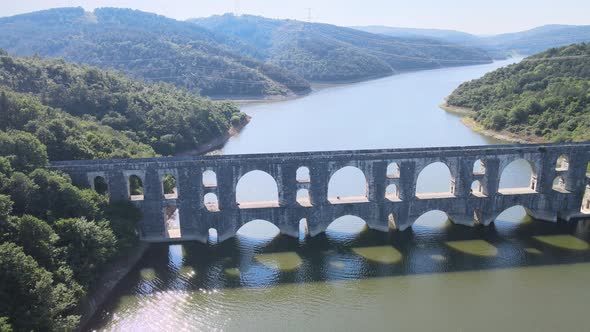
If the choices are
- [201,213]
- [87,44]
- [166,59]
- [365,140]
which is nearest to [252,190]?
[201,213]

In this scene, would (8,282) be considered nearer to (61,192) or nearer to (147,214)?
(61,192)

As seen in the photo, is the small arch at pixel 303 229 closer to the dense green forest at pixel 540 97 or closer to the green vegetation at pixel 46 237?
the green vegetation at pixel 46 237

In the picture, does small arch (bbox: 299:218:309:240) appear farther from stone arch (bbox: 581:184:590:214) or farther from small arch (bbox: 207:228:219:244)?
stone arch (bbox: 581:184:590:214)

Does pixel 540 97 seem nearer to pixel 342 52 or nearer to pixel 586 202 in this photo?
pixel 586 202

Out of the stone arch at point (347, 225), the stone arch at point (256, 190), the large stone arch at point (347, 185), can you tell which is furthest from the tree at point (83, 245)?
the large stone arch at point (347, 185)

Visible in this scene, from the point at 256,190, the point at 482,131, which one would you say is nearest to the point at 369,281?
the point at 256,190

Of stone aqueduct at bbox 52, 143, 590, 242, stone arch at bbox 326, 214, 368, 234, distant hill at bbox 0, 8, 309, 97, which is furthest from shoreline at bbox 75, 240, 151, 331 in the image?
distant hill at bbox 0, 8, 309, 97

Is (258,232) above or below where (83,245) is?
below
